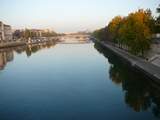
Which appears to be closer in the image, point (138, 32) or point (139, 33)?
point (139, 33)

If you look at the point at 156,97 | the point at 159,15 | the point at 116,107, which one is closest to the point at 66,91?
the point at 116,107

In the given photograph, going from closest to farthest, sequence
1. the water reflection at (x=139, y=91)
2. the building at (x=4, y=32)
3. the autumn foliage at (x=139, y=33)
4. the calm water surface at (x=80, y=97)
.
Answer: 1. the calm water surface at (x=80, y=97)
2. the water reflection at (x=139, y=91)
3. the autumn foliage at (x=139, y=33)
4. the building at (x=4, y=32)

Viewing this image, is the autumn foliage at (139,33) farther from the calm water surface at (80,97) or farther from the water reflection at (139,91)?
the water reflection at (139,91)

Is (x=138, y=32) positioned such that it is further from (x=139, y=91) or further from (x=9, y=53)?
(x=9, y=53)

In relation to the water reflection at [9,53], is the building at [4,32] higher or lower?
higher

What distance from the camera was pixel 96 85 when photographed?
23.3 m

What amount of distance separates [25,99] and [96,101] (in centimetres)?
490

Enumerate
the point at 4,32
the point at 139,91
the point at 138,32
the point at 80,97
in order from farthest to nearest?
the point at 4,32 < the point at 138,32 < the point at 139,91 < the point at 80,97

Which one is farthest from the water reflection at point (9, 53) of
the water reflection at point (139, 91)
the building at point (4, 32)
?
the building at point (4, 32)

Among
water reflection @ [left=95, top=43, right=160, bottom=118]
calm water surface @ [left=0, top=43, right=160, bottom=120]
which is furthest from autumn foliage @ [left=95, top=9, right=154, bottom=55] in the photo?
water reflection @ [left=95, top=43, right=160, bottom=118]

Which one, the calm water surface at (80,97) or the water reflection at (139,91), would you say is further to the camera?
the water reflection at (139,91)

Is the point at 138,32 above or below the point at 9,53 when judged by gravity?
above

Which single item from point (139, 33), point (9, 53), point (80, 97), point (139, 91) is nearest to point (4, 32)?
point (9, 53)

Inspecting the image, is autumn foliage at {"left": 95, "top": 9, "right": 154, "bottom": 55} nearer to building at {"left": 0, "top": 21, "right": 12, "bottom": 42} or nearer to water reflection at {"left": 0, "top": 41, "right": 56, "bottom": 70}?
water reflection at {"left": 0, "top": 41, "right": 56, "bottom": 70}
